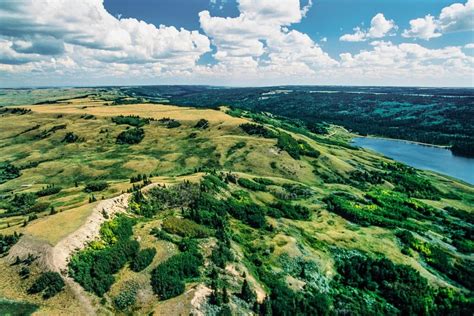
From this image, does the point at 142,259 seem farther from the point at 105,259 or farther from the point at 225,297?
the point at 225,297

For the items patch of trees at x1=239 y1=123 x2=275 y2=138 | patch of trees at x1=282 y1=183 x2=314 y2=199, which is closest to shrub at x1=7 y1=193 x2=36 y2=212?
patch of trees at x1=282 y1=183 x2=314 y2=199

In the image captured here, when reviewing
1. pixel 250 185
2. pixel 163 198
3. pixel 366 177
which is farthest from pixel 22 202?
pixel 366 177

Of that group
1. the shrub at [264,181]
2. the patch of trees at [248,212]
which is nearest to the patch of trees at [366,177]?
the shrub at [264,181]

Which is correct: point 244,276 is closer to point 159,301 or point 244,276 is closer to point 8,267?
point 159,301

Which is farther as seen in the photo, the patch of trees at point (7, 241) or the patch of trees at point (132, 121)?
the patch of trees at point (132, 121)

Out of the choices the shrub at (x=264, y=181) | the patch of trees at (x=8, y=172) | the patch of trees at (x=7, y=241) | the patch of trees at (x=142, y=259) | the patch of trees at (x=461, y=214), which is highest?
the patch of trees at (x=7, y=241)

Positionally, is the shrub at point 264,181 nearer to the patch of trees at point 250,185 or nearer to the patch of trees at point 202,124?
the patch of trees at point 250,185

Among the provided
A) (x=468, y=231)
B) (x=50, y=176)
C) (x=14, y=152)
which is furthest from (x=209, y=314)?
(x=14, y=152)
